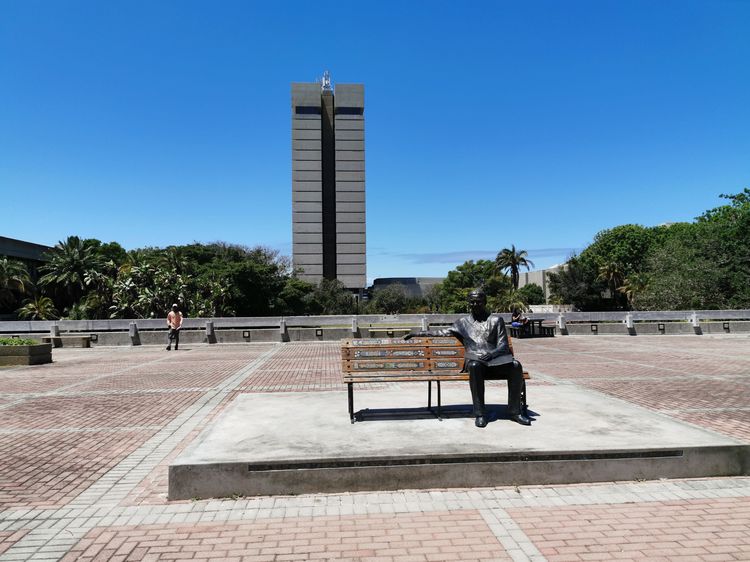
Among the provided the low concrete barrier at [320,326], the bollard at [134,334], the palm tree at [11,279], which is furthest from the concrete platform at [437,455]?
the palm tree at [11,279]

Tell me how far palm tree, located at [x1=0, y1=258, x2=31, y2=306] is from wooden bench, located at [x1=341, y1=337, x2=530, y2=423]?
49.9 m

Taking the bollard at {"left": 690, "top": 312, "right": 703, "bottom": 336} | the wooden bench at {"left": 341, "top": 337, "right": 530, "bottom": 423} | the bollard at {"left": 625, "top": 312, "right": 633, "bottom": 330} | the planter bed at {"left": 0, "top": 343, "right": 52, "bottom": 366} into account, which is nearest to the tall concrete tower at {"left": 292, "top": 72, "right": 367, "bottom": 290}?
the bollard at {"left": 625, "top": 312, "right": 633, "bottom": 330}

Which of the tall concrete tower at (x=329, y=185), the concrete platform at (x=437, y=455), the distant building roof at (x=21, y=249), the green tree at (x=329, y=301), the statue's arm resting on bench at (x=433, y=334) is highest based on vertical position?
the tall concrete tower at (x=329, y=185)

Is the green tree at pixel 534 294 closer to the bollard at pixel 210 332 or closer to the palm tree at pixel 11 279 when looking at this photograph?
the palm tree at pixel 11 279

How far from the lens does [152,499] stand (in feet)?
14.7

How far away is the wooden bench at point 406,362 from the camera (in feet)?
19.5

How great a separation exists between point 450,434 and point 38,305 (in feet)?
149

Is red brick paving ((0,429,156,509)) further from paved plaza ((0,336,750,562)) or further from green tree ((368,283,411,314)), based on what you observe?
green tree ((368,283,411,314))

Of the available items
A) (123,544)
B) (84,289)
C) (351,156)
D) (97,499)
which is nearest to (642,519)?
(123,544)

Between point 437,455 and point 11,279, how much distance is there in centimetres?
5260

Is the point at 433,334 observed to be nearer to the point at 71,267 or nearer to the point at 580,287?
the point at 71,267

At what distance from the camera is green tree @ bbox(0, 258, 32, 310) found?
44.2m

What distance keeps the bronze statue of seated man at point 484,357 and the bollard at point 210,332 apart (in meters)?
16.8

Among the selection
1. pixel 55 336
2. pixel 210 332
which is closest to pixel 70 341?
pixel 55 336
